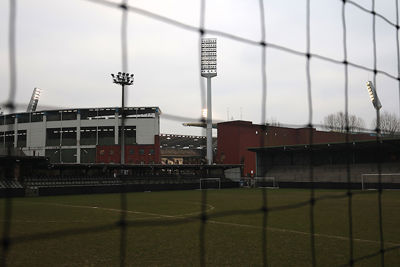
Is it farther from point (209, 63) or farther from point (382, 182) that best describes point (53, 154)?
point (382, 182)

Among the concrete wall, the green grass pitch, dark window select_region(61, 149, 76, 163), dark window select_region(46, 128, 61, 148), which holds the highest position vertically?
dark window select_region(46, 128, 61, 148)

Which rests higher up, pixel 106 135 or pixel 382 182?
pixel 106 135

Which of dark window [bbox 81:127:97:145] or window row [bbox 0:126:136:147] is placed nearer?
window row [bbox 0:126:136:147]

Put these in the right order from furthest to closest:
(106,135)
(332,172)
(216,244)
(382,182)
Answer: (106,135) → (332,172) → (382,182) → (216,244)

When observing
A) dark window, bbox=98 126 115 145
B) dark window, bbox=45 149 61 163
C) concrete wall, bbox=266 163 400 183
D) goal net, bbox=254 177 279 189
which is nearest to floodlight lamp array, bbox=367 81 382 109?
concrete wall, bbox=266 163 400 183

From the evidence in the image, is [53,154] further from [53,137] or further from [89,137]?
[89,137]

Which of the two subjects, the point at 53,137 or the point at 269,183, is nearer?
the point at 269,183

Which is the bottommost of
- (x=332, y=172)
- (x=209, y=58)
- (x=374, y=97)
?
(x=332, y=172)

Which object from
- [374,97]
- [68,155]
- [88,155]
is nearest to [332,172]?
[88,155]

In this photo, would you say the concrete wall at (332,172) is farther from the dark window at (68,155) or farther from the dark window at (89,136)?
the dark window at (68,155)

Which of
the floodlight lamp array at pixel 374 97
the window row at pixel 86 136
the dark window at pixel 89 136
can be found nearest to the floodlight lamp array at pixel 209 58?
the window row at pixel 86 136

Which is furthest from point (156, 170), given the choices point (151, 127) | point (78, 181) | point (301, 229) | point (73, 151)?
point (301, 229)

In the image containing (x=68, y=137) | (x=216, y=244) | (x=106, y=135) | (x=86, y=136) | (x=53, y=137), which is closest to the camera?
(x=216, y=244)

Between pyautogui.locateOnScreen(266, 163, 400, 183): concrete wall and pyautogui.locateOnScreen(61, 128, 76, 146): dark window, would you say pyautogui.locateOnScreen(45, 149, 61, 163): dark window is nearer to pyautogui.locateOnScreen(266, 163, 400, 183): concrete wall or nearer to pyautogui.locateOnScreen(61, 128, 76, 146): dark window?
pyautogui.locateOnScreen(61, 128, 76, 146): dark window
